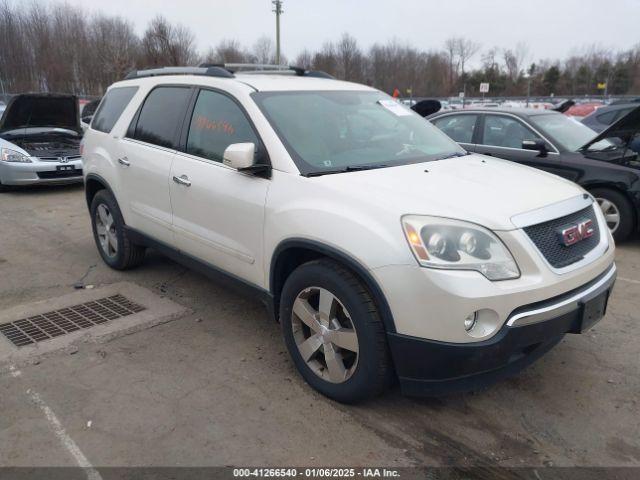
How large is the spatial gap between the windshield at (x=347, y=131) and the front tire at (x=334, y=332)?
26.5 inches

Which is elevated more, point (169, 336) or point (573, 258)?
point (573, 258)

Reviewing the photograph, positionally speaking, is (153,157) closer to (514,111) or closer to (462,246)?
(462,246)

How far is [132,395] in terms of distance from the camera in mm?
3084

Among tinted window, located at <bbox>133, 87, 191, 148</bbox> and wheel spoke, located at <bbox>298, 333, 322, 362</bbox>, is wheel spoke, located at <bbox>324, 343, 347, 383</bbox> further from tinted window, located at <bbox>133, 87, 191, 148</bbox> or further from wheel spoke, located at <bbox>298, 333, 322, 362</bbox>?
tinted window, located at <bbox>133, 87, 191, 148</bbox>

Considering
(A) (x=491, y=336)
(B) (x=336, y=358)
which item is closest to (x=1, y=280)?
(B) (x=336, y=358)

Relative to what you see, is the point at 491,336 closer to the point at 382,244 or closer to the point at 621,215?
the point at 382,244

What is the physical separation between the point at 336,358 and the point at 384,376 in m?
0.32

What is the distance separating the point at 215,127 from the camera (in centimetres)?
367

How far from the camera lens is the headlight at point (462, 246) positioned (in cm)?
244

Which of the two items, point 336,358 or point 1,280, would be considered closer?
point 336,358

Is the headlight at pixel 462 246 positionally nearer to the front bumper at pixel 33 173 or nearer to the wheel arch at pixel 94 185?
the wheel arch at pixel 94 185

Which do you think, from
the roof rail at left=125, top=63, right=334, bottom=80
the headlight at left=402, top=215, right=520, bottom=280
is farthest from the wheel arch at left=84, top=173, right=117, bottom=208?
the headlight at left=402, top=215, right=520, bottom=280

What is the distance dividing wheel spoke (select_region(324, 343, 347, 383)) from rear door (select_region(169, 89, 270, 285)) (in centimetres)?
68

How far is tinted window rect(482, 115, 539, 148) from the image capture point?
261 inches
